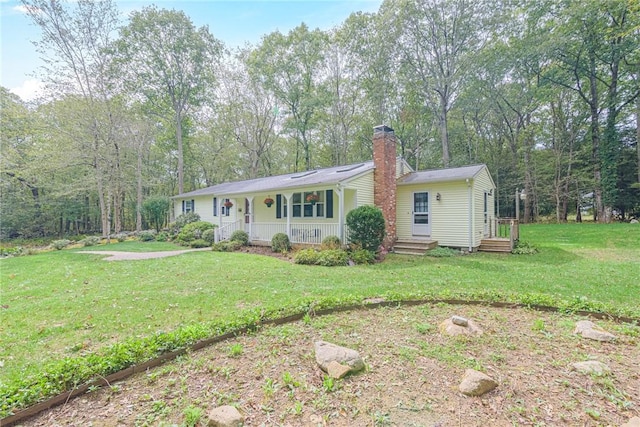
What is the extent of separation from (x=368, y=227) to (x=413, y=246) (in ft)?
8.12

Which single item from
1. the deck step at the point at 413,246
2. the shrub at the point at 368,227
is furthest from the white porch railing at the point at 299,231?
the deck step at the point at 413,246

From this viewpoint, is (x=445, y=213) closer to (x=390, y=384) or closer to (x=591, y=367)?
(x=591, y=367)

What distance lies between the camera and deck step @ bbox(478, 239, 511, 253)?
10.7m

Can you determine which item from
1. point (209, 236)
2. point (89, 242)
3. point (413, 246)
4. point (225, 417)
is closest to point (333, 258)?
point (413, 246)

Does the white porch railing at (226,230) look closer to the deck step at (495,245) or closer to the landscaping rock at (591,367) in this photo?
the deck step at (495,245)

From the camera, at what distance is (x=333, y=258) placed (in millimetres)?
8844

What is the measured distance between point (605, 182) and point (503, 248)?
13072 mm

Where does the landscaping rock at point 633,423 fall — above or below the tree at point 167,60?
below

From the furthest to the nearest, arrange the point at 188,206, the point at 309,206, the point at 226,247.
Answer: the point at 188,206 → the point at 309,206 → the point at 226,247

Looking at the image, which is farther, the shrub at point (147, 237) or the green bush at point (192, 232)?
the shrub at point (147, 237)

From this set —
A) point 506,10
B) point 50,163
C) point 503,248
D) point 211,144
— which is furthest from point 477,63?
point 50,163

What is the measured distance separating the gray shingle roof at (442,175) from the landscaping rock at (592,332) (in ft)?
25.1

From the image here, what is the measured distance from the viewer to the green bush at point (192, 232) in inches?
583

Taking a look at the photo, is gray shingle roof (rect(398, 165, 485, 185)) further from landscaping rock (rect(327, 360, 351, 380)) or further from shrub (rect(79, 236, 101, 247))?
shrub (rect(79, 236, 101, 247))
